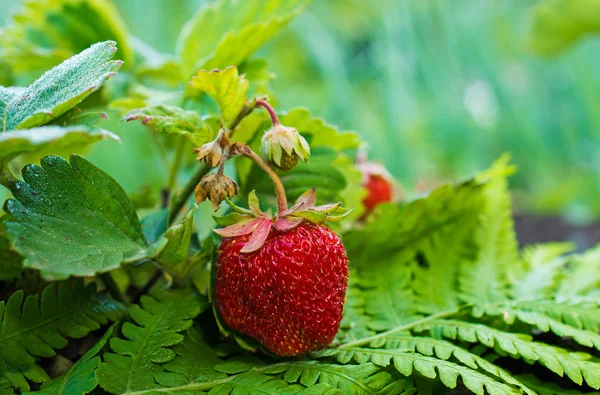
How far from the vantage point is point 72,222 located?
407mm

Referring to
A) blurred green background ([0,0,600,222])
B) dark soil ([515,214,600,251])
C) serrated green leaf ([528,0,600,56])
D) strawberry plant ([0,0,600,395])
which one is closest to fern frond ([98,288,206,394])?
strawberry plant ([0,0,600,395])

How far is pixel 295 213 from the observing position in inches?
17.9

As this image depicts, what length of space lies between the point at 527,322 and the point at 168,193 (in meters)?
0.40

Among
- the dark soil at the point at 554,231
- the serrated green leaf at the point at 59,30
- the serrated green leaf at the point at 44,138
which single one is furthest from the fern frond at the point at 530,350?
the dark soil at the point at 554,231

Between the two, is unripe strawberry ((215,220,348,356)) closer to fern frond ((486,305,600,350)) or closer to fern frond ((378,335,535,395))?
fern frond ((378,335,535,395))

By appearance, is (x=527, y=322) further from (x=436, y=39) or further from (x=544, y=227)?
(x=436, y=39)

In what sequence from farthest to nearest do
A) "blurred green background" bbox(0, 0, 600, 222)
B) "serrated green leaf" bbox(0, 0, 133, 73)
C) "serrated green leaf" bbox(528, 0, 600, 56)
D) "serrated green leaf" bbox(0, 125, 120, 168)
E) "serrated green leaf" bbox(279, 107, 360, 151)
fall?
1. "blurred green background" bbox(0, 0, 600, 222)
2. "serrated green leaf" bbox(528, 0, 600, 56)
3. "serrated green leaf" bbox(0, 0, 133, 73)
4. "serrated green leaf" bbox(279, 107, 360, 151)
5. "serrated green leaf" bbox(0, 125, 120, 168)

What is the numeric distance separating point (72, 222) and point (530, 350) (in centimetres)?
37

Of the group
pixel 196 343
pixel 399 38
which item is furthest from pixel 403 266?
pixel 399 38

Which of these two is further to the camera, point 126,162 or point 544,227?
point 544,227

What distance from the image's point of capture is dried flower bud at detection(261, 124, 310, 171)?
0.44 meters

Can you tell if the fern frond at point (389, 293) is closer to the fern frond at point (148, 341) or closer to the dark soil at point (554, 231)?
the fern frond at point (148, 341)

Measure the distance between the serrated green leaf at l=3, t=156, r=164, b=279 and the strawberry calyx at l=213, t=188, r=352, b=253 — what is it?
0.22 ft

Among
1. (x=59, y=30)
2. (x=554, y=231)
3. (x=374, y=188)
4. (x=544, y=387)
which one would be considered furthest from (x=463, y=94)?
(x=544, y=387)
